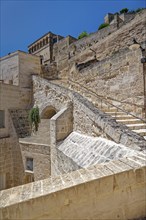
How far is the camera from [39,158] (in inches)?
300

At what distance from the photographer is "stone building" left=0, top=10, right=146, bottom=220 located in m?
1.96

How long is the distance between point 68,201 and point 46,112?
26.6 feet

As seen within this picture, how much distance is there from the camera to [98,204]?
78.6 inches

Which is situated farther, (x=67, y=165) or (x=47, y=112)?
(x=47, y=112)

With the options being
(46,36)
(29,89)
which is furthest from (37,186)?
(46,36)

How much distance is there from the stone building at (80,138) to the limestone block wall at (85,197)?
1 centimetres

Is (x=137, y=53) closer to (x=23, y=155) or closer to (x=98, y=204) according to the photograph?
(x=98, y=204)

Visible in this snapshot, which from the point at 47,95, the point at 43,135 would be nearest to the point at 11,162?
the point at 43,135

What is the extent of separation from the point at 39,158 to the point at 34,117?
3000 millimetres

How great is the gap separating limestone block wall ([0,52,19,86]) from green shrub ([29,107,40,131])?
2.43m

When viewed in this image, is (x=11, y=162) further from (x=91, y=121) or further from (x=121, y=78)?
(x=121, y=78)

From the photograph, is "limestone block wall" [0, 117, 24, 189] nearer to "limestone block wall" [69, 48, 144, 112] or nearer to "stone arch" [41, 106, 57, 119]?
"stone arch" [41, 106, 57, 119]

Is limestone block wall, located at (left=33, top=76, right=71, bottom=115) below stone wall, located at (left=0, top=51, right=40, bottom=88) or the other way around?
below

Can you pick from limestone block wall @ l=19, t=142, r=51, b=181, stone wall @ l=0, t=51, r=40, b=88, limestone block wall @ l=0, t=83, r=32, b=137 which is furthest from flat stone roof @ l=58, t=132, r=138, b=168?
stone wall @ l=0, t=51, r=40, b=88
